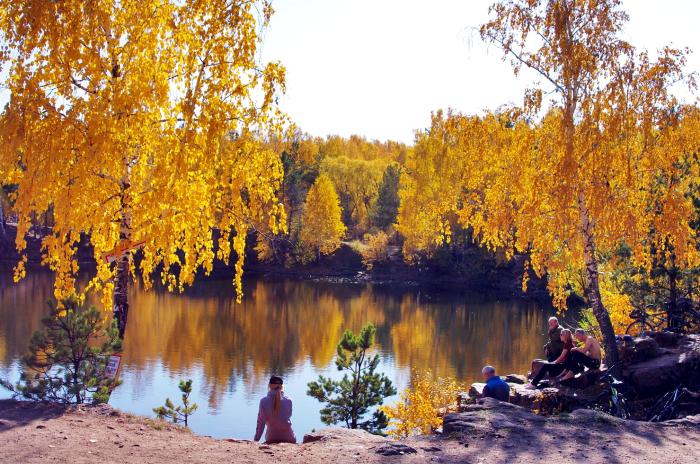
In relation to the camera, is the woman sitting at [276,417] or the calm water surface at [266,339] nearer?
the woman sitting at [276,417]

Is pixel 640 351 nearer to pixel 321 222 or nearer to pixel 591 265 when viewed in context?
pixel 591 265

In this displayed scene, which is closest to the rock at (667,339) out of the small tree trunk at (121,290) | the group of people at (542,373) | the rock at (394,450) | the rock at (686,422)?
the group of people at (542,373)

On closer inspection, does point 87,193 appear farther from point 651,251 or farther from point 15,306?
point 15,306

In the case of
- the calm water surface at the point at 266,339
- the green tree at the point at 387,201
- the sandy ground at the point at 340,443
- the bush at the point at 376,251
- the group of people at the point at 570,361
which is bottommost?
the calm water surface at the point at 266,339

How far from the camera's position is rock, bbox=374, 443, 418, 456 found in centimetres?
712

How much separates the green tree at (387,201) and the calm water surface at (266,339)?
15.6m

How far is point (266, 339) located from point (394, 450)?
23.0m

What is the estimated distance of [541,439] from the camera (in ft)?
25.5

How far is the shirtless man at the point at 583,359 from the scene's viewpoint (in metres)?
12.1

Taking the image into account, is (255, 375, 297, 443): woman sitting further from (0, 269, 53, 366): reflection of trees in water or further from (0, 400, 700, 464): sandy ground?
(0, 269, 53, 366): reflection of trees in water

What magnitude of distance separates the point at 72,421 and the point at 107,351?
6.04 feet

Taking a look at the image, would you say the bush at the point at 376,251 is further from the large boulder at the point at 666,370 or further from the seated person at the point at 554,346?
the large boulder at the point at 666,370

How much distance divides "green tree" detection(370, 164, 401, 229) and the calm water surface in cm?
1564

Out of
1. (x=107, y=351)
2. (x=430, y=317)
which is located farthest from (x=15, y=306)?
(x=107, y=351)
